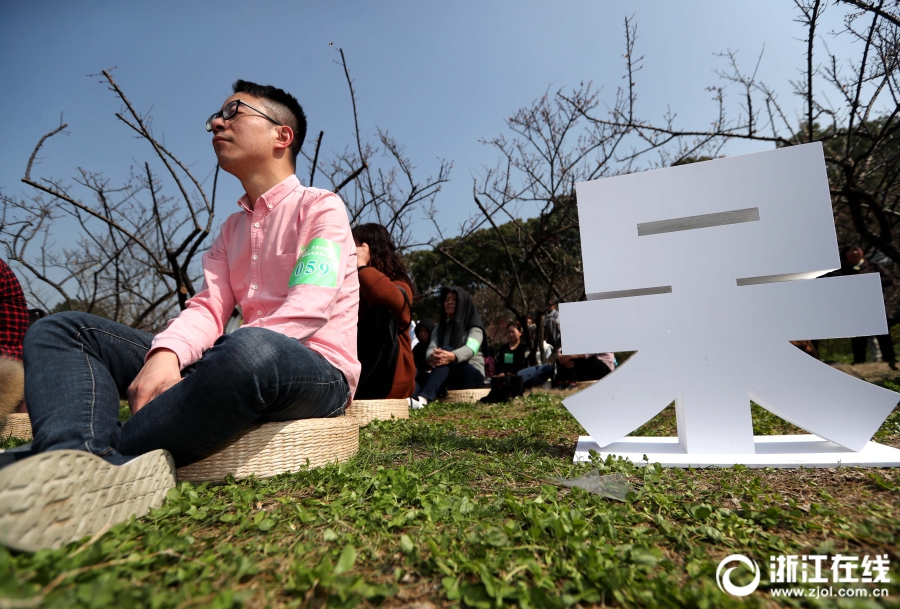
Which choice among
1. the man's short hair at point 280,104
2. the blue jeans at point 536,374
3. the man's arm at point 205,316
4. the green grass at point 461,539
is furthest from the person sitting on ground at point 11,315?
the blue jeans at point 536,374

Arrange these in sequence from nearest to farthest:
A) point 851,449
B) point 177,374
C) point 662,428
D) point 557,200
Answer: point 177,374 → point 851,449 → point 662,428 → point 557,200

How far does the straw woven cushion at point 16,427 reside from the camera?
138 inches

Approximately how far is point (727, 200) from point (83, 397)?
8.79 feet

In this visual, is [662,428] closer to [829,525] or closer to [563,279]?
[829,525]

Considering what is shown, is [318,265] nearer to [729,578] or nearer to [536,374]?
[729,578]

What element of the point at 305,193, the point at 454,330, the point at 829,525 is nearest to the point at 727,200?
the point at 829,525

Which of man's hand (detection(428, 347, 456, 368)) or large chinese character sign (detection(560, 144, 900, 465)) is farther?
man's hand (detection(428, 347, 456, 368))

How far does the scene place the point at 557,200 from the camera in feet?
26.4

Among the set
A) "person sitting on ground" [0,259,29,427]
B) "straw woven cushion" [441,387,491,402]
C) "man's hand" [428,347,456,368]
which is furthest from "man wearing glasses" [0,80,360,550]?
"straw woven cushion" [441,387,491,402]

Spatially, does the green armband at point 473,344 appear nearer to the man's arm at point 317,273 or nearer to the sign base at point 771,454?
the sign base at point 771,454

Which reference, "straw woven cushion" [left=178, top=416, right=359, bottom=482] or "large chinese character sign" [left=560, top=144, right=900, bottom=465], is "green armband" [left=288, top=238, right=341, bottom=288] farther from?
"large chinese character sign" [left=560, top=144, right=900, bottom=465]

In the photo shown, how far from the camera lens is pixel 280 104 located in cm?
246

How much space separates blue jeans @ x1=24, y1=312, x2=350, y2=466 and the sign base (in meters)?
1.33

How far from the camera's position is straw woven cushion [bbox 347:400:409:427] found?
352 cm
